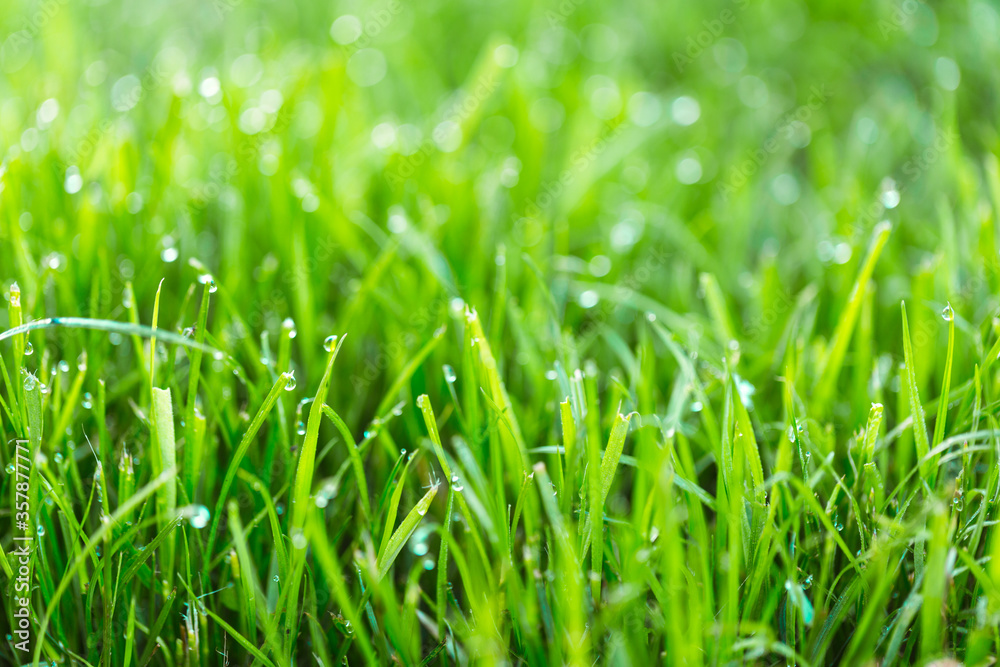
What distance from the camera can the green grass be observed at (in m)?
0.82

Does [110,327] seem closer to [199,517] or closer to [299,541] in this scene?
[199,517]

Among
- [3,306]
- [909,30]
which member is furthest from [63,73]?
[909,30]

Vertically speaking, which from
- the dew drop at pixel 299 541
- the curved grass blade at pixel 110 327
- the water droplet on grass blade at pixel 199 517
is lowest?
the water droplet on grass blade at pixel 199 517

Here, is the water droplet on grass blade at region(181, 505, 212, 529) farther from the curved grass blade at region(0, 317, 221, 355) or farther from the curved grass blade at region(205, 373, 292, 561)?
the curved grass blade at region(0, 317, 221, 355)

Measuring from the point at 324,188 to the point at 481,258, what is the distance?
1.01 ft

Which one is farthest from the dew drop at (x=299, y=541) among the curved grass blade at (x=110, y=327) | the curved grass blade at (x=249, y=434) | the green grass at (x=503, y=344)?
the curved grass blade at (x=110, y=327)

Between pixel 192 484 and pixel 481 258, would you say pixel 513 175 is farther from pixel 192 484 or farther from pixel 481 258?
pixel 192 484

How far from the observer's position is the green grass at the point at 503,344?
82cm

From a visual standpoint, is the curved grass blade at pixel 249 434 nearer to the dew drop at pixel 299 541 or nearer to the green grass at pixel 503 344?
the green grass at pixel 503 344

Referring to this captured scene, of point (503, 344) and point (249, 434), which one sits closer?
point (249, 434)

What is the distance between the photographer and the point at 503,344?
128 centimetres

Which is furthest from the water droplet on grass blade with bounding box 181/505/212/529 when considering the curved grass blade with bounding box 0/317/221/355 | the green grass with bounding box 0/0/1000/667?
the curved grass blade with bounding box 0/317/221/355

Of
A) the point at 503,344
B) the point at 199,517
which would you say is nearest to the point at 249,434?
the point at 199,517

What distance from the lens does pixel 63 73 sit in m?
1.78
